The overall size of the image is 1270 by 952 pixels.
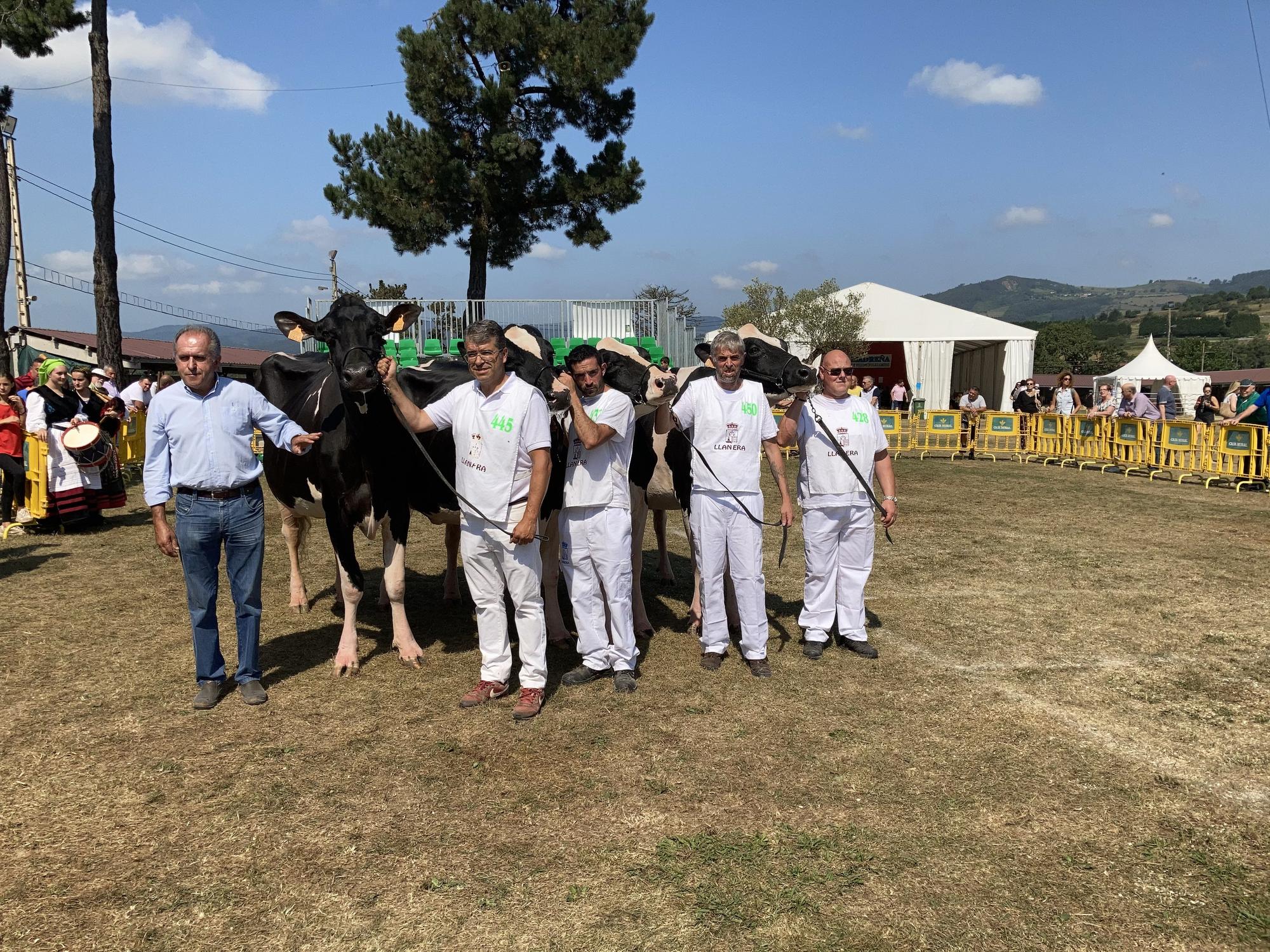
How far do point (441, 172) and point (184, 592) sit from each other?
17525 mm

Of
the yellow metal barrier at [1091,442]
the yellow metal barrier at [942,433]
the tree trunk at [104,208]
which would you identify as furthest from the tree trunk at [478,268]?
the yellow metal barrier at [1091,442]

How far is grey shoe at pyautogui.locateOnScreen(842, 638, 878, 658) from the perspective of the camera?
6.04 metres

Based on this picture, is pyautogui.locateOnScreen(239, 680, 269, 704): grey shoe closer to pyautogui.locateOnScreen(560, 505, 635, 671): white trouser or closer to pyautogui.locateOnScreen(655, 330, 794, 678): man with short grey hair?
pyautogui.locateOnScreen(560, 505, 635, 671): white trouser

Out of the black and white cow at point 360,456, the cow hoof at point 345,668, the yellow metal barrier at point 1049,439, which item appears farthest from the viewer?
the yellow metal barrier at point 1049,439

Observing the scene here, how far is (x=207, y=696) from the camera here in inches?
203

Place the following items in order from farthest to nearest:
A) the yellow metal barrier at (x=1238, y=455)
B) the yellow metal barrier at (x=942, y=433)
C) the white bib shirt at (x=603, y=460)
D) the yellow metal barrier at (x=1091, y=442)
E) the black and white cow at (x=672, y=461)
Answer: the yellow metal barrier at (x=942, y=433) → the yellow metal barrier at (x=1091, y=442) → the yellow metal barrier at (x=1238, y=455) → the black and white cow at (x=672, y=461) → the white bib shirt at (x=603, y=460)

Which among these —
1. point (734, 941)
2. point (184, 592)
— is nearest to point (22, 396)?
point (184, 592)

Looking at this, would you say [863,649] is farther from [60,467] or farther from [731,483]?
[60,467]

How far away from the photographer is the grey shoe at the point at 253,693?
17.1 ft

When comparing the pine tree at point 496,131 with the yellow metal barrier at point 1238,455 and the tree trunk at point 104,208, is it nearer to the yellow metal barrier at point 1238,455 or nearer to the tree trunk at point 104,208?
the tree trunk at point 104,208

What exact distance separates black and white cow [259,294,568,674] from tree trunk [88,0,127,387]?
13.6 meters

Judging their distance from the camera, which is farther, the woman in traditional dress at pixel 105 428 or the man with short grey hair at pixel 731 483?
the woman in traditional dress at pixel 105 428

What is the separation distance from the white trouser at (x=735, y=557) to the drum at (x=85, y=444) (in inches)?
336

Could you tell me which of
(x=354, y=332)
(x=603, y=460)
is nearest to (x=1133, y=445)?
(x=603, y=460)
